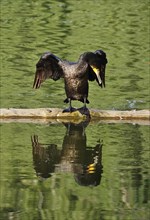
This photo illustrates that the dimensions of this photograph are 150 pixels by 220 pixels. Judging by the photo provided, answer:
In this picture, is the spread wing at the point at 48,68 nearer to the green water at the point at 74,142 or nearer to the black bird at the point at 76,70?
the black bird at the point at 76,70

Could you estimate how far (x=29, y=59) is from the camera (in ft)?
65.4

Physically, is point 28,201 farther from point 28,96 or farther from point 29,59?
point 29,59

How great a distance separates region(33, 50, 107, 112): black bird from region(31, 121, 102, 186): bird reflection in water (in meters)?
0.72

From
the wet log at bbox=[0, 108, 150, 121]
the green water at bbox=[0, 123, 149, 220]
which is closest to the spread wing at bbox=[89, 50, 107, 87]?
the wet log at bbox=[0, 108, 150, 121]

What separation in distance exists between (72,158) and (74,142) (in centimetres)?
94

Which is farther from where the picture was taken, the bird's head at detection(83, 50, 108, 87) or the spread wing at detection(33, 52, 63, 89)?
the spread wing at detection(33, 52, 63, 89)

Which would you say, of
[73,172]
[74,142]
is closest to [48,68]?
[74,142]

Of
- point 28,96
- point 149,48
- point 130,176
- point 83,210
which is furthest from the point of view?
point 149,48

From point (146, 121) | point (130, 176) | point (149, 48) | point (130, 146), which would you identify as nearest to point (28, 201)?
point (130, 176)

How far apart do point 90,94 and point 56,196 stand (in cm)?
631

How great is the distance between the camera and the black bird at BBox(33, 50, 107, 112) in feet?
46.3

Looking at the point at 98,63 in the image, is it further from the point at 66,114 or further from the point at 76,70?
the point at 66,114

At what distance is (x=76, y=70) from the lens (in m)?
14.2

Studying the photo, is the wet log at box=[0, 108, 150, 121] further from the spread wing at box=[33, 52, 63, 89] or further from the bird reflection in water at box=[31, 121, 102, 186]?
the spread wing at box=[33, 52, 63, 89]
